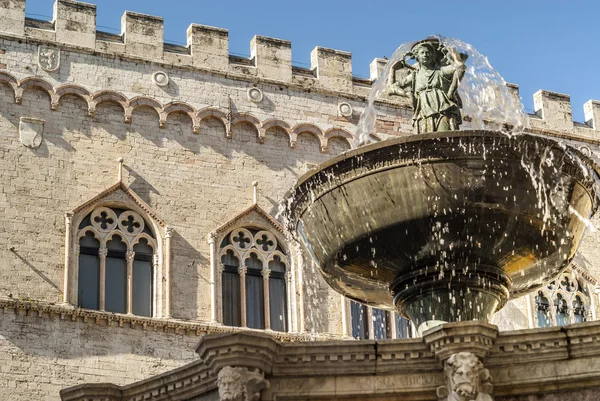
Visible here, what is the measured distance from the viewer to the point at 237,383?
8789 millimetres

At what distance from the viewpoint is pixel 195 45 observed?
2273 cm

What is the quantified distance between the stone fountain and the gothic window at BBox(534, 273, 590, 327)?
1261 centimetres

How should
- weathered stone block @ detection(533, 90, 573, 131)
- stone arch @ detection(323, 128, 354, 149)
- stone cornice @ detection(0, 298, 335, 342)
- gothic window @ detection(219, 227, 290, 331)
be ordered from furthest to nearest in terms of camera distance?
1. weathered stone block @ detection(533, 90, 573, 131)
2. stone arch @ detection(323, 128, 354, 149)
3. gothic window @ detection(219, 227, 290, 331)
4. stone cornice @ detection(0, 298, 335, 342)

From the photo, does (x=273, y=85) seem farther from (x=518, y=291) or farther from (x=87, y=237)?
(x=518, y=291)

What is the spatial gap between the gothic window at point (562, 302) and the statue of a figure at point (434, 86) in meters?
12.3

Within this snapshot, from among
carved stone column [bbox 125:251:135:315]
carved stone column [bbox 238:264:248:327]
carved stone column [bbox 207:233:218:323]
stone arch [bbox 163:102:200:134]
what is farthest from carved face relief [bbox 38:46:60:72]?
carved stone column [bbox 238:264:248:327]

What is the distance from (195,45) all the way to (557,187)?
43.1ft

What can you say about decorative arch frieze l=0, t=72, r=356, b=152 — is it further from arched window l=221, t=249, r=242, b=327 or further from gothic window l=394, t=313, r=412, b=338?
gothic window l=394, t=313, r=412, b=338

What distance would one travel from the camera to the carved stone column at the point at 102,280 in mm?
20034

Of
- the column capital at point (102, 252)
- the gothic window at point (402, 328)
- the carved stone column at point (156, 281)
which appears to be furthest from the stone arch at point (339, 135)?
the column capital at point (102, 252)

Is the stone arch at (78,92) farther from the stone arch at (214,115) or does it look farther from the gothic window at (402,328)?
the gothic window at (402,328)

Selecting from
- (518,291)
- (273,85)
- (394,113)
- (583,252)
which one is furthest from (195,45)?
(518,291)

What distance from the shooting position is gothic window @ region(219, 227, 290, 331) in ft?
69.1

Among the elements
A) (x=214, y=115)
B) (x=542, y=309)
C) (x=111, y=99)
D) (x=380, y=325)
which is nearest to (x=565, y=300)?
(x=542, y=309)
